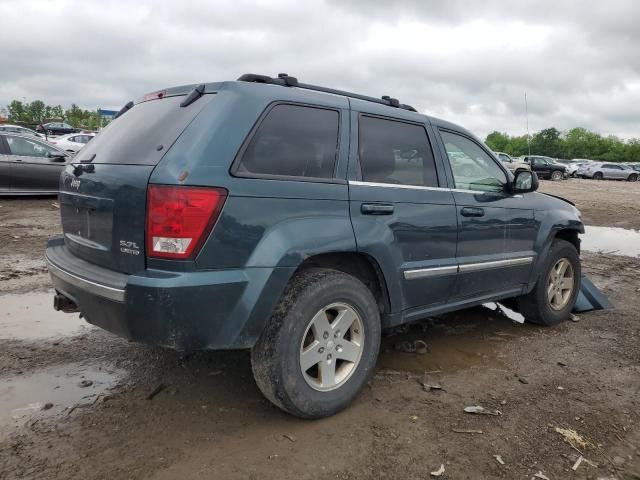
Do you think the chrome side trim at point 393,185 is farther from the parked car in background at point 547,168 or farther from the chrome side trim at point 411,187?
the parked car in background at point 547,168

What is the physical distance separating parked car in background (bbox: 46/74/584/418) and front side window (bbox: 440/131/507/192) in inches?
1.9

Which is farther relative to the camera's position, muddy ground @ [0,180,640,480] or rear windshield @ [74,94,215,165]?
rear windshield @ [74,94,215,165]

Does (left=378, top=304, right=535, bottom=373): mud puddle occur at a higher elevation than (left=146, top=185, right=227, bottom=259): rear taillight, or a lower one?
lower

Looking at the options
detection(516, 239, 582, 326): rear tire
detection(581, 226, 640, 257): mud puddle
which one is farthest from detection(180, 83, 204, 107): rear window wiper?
detection(581, 226, 640, 257): mud puddle

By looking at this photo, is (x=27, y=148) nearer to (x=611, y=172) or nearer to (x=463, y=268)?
(x=463, y=268)

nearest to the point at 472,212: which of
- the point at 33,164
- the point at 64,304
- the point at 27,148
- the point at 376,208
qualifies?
the point at 376,208

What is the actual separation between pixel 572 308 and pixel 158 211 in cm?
441

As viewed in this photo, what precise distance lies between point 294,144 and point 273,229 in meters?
0.58

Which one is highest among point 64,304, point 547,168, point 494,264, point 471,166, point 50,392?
point 547,168

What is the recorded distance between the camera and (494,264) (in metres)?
4.21

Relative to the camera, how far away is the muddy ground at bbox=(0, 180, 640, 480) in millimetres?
2660

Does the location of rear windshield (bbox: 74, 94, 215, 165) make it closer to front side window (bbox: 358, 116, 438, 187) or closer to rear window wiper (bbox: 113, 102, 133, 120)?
rear window wiper (bbox: 113, 102, 133, 120)

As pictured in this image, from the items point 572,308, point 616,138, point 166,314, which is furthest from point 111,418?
point 616,138

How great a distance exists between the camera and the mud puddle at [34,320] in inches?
173
